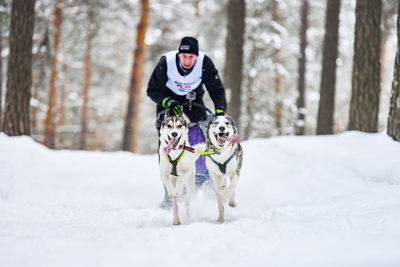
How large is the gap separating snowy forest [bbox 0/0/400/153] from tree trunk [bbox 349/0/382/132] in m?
0.02

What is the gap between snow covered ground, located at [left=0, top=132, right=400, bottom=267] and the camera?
2.51 meters

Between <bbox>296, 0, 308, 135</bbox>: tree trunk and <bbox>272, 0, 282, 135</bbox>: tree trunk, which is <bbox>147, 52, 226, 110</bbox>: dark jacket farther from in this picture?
<bbox>296, 0, 308, 135</bbox>: tree trunk

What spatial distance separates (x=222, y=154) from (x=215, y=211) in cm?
113

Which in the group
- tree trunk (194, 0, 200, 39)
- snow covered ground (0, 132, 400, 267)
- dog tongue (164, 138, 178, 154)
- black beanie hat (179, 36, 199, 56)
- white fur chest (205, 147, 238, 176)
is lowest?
snow covered ground (0, 132, 400, 267)

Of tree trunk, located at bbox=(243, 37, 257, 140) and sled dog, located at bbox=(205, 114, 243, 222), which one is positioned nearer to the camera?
sled dog, located at bbox=(205, 114, 243, 222)

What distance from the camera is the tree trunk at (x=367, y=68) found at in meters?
6.68

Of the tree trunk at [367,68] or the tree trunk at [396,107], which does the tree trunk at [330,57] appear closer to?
the tree trunk at [367,68]

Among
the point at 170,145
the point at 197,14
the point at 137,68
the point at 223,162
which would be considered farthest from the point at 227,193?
the point at 197,14

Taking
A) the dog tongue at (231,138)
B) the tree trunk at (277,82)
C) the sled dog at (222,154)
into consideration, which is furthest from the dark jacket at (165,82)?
the tree trunk at (277,82)

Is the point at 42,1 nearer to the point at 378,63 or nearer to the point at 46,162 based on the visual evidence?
the point at 46,162

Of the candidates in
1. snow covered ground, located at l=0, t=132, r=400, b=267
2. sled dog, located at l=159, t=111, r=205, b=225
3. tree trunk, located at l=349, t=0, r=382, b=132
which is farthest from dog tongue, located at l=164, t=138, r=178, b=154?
tree trunk, located at l=349, t=0, r=382, b=132

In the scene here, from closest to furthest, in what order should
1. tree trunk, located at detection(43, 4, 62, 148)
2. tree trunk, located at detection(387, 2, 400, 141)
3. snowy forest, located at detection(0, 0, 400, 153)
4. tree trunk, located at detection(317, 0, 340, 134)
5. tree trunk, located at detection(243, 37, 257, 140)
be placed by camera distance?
1. tree trunk, located at detection(387, 2, 400, 141)
2. snowy forest, located at detection(0, 0, 400, 153)
3. tree trunk, located at detection(317, 0, 340, 134)
4. tree trunk, located at detection(243, 37, 257, 140)
5. tree trunk, located at detection(43, 4, 62, 148)

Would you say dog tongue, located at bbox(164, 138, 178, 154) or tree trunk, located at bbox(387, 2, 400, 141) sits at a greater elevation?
tree trunk, located at bbox(387, 2, 400, 141)

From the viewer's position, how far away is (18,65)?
277 inches
